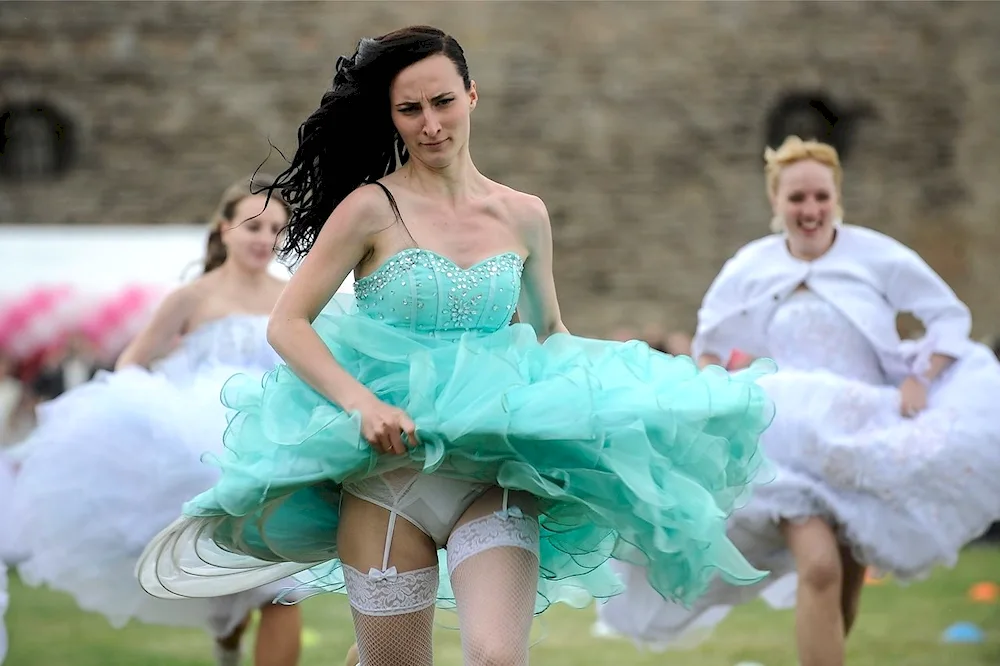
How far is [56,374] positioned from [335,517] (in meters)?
11.0

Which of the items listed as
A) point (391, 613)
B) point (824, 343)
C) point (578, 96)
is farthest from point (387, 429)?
point (578, 96)

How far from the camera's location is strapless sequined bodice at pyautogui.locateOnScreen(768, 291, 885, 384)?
5918 millimetres

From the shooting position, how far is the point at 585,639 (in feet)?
27.6

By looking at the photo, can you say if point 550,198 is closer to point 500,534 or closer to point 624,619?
point 624,619

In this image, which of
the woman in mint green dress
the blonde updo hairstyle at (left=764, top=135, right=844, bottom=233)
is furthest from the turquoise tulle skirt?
the blonde updo hairstyle at (left=764, top=135, right=844, bottom=233)

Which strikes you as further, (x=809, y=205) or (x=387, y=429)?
(x=809, y=205)

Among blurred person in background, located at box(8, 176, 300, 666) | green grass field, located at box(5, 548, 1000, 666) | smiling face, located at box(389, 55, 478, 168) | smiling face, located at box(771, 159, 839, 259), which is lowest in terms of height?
green grass field, located at box(5, 548, 1000, 666)

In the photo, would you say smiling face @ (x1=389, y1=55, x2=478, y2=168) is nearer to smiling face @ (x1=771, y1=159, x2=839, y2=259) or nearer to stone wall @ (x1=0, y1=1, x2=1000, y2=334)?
A: smiling face @ (x1=771, y1=159, x2=839, y2=259)

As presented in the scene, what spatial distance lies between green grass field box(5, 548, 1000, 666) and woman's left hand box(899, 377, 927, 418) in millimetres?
1921

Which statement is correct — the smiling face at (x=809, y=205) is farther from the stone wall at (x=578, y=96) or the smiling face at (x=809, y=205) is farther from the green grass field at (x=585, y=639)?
the stone wall at (x=578, y=96)

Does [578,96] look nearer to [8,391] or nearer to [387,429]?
[8,391]

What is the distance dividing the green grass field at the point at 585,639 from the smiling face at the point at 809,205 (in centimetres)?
217

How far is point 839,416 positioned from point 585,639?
124 inches

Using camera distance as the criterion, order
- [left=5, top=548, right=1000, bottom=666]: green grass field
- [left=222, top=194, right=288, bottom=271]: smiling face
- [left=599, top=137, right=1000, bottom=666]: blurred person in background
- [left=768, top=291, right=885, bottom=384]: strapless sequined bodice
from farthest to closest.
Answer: [left=5, top=548, right=1000, bottom=666]: green grass field, [left=222, top=194, right=288, bottom=271]: smiling face, [left=768, top=291, right=885, bottom=384]: strapless sequined bodice, [left=599, top=137, right=1000, bottom=666]: blurred person in background
